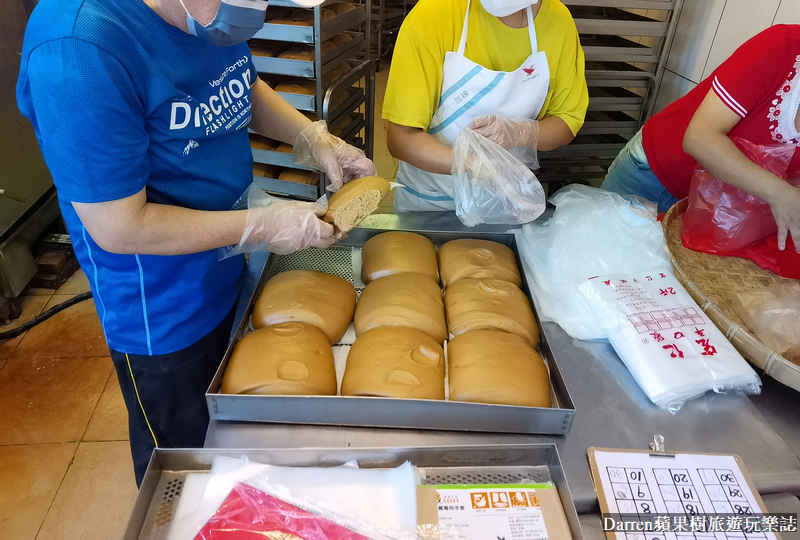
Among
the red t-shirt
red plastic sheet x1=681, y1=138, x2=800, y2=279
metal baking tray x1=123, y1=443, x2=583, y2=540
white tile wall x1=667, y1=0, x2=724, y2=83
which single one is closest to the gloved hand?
metal baking tray x1=123, y1=443, x2=583, y2=540

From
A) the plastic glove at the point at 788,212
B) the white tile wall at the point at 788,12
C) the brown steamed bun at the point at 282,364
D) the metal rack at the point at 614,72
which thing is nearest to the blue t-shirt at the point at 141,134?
the brown steamed bun at the point at 282,364

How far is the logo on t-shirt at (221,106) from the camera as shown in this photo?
1112 millimetres

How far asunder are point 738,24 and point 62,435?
145 inches

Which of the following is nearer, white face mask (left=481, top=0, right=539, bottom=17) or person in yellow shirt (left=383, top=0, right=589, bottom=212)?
white face mask (left=481, top=0, right=539, bottom=17)

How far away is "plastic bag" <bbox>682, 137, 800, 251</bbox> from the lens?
5.17 feet

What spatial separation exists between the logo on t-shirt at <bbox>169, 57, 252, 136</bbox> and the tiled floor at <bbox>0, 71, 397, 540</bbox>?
1.77 metres

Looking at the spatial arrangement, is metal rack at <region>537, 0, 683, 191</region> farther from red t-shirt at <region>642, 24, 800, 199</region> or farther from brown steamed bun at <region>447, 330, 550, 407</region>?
brown steamed bun at <region>447, 330, 550, 407</region>

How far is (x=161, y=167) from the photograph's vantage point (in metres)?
1.14

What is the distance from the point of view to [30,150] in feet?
10.8

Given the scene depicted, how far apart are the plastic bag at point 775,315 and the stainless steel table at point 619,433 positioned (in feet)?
0.36

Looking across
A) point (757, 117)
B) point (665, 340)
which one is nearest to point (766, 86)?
point (757, 117)

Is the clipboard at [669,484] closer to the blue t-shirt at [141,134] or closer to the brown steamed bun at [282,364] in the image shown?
the brown steamed bun at [282,364]

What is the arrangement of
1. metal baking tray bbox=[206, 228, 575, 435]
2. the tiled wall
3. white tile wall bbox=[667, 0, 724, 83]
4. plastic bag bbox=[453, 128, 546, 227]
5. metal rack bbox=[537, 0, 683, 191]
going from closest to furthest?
1. metal baking tray bbox=[206, 228, 575, 435]
2. plastic bag bbox=[453, 128, 546, 227]
3. the tiled wall
4. white tile wall bbox=[667, 0, 724, 83]
5. metal rack bbox=[537, 0, 683, 191]

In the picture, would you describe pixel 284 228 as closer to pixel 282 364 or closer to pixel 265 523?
pixel 282 364
